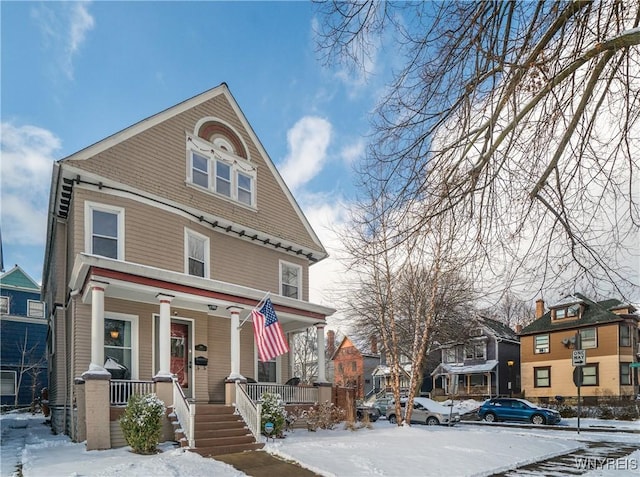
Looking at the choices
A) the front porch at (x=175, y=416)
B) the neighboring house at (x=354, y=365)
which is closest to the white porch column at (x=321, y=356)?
the front porch at (x=175, y=416)

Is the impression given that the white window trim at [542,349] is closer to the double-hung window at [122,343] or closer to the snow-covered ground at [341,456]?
the snow-covered ground at [341,456]

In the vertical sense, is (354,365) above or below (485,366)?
below

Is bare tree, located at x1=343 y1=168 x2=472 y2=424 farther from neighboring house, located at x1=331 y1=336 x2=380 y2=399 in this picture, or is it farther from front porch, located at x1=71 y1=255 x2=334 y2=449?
neighboring house, located at x1=331 y1=336 x2=380 y2=399

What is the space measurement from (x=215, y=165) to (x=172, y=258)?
3.82m

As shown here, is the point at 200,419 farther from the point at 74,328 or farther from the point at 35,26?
the point at 35,26

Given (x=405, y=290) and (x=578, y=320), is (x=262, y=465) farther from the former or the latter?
(x=578, y=320)

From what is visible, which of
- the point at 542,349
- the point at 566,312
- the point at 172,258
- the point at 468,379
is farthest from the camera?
the point at 468,379

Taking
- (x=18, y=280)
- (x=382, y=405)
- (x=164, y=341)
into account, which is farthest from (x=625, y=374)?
(x=18, y=280)

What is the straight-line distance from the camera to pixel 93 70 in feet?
41.1

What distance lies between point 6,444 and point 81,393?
9.28 ft

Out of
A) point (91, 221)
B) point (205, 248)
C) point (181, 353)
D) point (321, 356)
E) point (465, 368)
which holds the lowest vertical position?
point (465, 368)

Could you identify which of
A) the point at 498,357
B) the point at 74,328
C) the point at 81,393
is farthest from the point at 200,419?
the point at 498,357

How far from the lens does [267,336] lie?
11.9 metres

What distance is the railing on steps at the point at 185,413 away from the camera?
Answer: 964 centimetres
